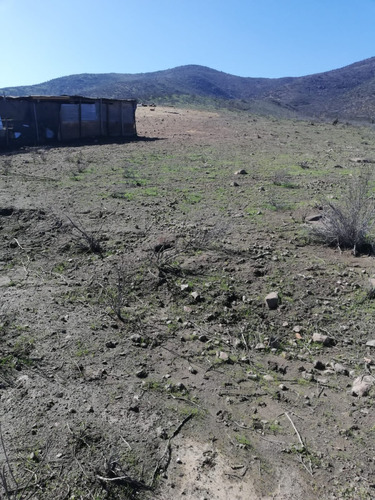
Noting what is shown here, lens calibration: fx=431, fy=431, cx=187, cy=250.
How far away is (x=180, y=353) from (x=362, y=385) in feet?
4.46

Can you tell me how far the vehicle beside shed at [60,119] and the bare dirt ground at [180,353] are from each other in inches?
346

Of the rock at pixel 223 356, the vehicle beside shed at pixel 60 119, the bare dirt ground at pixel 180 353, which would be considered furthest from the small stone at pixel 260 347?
the vehicle beside shed at pixel 60 119

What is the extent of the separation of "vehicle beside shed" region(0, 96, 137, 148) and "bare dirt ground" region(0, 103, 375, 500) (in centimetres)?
879

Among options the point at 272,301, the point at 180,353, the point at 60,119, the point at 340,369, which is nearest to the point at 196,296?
the point at 272,301

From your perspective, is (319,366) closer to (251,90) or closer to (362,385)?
(362,385)

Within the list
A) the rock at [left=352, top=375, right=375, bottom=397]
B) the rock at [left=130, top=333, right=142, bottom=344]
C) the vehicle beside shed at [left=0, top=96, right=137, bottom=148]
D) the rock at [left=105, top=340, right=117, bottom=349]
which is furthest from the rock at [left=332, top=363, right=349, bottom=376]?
the vehicle beside shed at [left=0, top=96, right=137, bottom=148]

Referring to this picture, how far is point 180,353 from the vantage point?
136 inches

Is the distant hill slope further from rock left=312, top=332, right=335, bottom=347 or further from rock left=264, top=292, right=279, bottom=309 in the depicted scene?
rock left=312, top=332, right=335, bottom=347

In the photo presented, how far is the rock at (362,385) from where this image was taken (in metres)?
3.00

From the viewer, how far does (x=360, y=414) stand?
9.25 ft

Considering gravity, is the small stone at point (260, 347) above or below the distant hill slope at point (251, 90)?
below

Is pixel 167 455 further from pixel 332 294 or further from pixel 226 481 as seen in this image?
pixel 332 294

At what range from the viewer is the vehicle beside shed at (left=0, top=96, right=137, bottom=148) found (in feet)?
48.3

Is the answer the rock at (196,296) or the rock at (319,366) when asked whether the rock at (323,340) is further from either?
the rock at (196,296)
